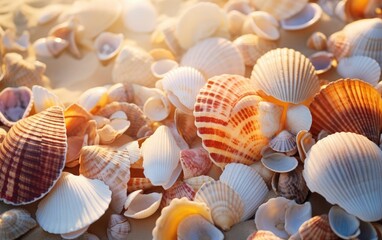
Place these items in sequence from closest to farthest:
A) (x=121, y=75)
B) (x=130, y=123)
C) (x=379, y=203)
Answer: (x=379, y=203)
(x=130, y=123)
(x=121, y=75)

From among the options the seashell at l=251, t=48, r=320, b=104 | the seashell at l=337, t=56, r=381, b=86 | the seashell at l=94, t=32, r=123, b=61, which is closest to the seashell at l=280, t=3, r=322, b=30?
the seashell at l=337, t=56, r=381, b=86

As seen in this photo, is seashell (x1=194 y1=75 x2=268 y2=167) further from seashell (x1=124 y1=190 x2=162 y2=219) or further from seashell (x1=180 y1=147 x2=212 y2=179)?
seashell (x1=124 y1=190 x2=162 y2=219)

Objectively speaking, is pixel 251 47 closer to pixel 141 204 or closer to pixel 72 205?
pixel 141 204

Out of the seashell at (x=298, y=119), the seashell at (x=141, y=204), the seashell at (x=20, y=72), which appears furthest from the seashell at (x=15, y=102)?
the seashell at (x=298, y=119)

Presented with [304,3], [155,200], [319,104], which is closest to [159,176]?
[155,200]

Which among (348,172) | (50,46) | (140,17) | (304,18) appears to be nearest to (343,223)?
(348,172)

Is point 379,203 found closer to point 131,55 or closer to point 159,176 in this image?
point 159,176

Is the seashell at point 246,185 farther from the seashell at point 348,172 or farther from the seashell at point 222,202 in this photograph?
the seashell at point 348,172
